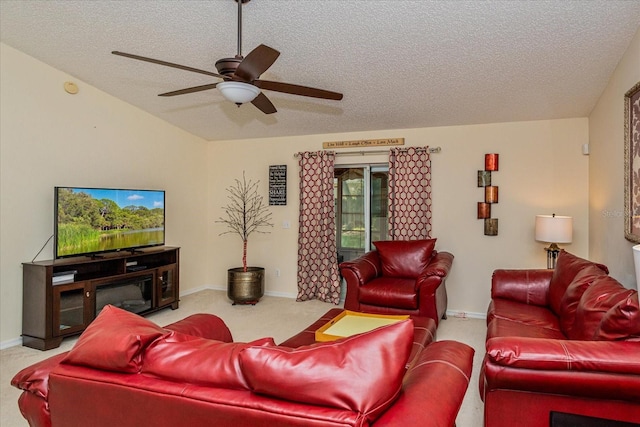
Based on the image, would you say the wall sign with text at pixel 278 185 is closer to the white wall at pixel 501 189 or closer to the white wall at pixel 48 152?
the white wall at pixel 501 189

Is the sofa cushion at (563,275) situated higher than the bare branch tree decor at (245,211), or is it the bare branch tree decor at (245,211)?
the bare branch tree decor at (245,211)

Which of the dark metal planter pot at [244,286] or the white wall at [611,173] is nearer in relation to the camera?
the white wall at [611,173]

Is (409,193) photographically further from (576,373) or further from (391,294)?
(576,373)

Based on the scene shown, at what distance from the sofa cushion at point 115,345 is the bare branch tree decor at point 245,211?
4306 mm

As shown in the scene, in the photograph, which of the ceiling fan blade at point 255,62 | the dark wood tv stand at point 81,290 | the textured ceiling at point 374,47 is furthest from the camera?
the dark wood tv stand at point 81,290

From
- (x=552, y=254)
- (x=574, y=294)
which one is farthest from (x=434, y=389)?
(x=552, y=254)

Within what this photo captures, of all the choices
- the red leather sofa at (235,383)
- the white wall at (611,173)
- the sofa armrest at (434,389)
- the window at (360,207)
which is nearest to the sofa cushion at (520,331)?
the white wall at (611,173)

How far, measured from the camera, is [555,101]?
146 inches

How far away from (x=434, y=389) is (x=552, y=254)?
142 inches

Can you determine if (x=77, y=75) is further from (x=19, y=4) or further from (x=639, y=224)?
(x=639, y=224)

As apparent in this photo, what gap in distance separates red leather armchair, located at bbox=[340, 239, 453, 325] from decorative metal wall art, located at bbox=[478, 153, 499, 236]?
0.61m

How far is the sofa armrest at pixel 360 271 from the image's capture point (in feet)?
12.8

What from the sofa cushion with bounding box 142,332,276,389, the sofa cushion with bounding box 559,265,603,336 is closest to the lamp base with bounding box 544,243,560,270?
the sofa cushion with bounding box 559,265,603,336

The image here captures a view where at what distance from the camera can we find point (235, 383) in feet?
3.28
